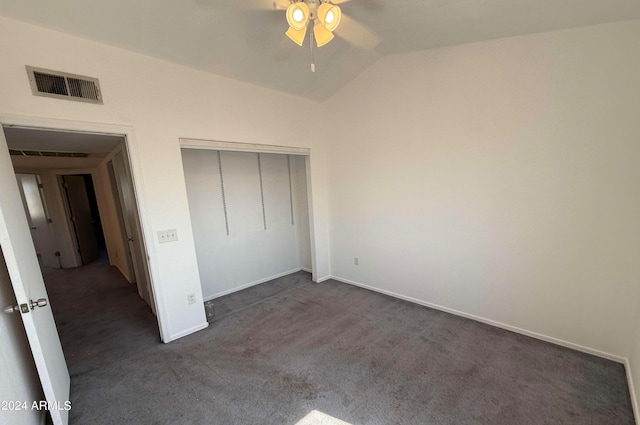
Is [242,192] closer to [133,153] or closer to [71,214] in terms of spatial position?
[133,153]

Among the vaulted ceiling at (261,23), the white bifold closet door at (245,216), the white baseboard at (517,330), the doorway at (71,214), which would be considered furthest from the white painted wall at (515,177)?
the doorway at (71,214)

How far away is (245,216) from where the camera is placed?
3783 mm

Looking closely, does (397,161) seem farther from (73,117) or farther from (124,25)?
(73,117)

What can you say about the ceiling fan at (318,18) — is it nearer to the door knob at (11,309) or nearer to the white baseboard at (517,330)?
the door knob at (11,309)

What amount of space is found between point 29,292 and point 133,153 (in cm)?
125

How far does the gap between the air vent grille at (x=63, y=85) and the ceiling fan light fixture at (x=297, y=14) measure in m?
1.67

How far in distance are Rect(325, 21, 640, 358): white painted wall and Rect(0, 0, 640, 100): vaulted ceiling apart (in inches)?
7.4

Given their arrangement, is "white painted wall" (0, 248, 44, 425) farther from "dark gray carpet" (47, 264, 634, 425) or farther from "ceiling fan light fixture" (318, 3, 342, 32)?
"ceiling fan light fixture" (318, 3, 342, 32)

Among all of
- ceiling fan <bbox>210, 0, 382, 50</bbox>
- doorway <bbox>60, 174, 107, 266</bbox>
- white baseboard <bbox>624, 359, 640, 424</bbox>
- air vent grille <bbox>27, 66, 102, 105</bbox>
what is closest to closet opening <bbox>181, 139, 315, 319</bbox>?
air vent grille <bbox>27, 66, 102, 105</bbox>

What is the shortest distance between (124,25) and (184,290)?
2.36m

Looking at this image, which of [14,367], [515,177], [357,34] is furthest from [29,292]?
[515,177]

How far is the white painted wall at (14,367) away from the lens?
119cm

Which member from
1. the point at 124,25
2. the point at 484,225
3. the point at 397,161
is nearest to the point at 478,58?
the point at 397,161

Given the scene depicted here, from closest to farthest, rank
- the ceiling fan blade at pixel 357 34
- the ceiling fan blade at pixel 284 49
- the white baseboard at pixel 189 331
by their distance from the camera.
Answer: the ceiling fan blade at pixel 357 34 → the ceiling fan blade at pixel 284 49 → the white baseboard at pixel 189 331
